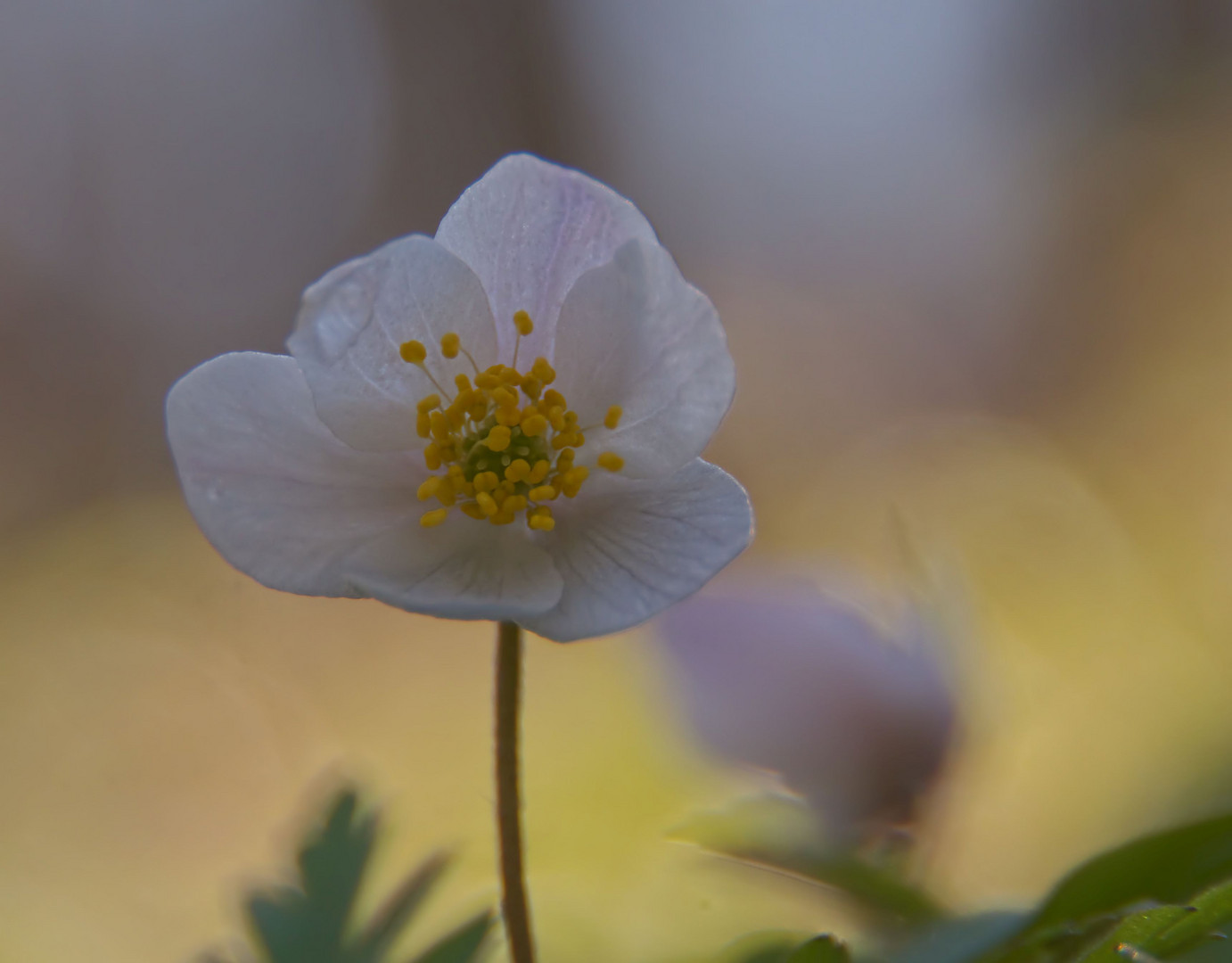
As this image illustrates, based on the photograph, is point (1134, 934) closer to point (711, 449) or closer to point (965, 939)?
point (965, 939)

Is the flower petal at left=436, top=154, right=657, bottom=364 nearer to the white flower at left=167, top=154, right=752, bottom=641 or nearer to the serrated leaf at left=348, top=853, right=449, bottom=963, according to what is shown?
the white flower at left=167, top=154, right=752, bottom=641

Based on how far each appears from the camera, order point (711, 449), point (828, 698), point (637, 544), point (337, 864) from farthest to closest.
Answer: point (711, 449) → point (828, 698) → point (337, 864) → point (637, 544)

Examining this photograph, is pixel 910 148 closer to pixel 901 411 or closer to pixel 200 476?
pixel 901 411

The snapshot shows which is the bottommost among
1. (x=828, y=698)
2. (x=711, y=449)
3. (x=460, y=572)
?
(x=711, y=449)

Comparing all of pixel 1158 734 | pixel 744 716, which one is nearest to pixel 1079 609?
pixel 1158 734

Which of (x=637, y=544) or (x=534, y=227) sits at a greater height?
(x=534, y=227)

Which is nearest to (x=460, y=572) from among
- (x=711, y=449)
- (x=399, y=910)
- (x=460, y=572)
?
(x=460, y=572)
